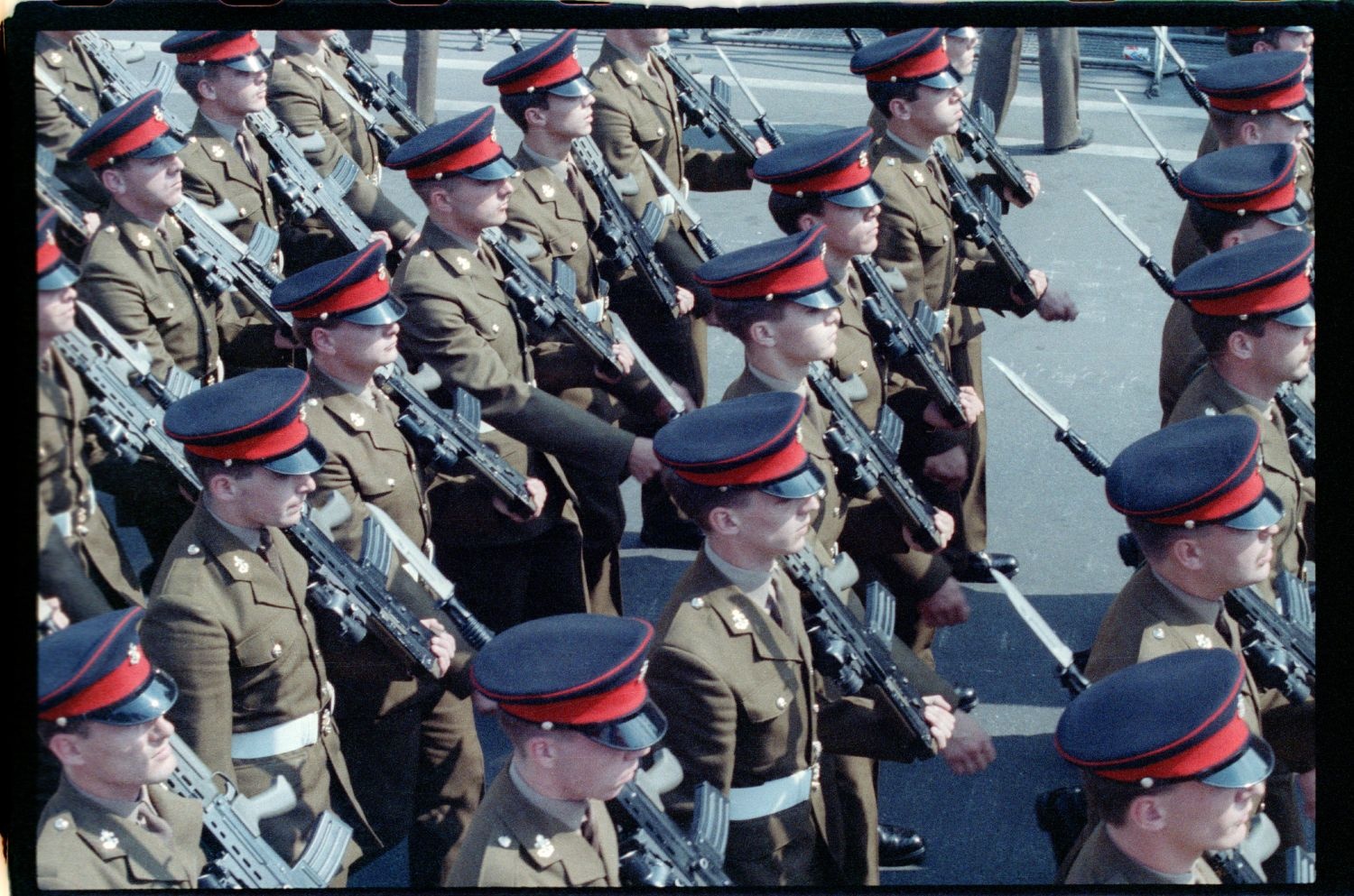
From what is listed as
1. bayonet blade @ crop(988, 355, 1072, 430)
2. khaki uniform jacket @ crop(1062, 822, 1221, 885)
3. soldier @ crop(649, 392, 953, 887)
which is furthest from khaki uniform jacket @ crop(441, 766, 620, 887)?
bayonet blade @ crop(988, 355, 1072, 430)

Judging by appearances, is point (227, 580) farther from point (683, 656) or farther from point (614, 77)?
point (614, 77)

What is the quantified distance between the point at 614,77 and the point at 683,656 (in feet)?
9.80

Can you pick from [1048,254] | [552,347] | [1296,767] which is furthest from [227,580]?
[1048,254]

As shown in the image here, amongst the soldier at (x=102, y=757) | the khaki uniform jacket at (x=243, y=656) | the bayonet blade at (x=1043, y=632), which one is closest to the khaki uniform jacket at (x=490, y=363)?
the khaki uniform jacket at (x=243, y=656)

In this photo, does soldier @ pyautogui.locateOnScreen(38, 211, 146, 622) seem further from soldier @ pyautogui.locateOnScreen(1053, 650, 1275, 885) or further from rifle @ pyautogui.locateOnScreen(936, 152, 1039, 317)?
rifle @ pyautogui.locateOnScreen(936, 152, 1039, 317)

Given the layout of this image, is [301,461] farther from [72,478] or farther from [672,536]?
[672,536]

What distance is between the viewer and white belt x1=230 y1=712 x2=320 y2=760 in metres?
5.28

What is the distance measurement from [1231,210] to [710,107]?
3.02 metres

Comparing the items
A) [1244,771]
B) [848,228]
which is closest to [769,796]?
[1244,771]

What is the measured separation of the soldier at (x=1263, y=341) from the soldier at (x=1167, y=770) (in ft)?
2.82

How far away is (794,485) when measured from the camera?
5.29 m

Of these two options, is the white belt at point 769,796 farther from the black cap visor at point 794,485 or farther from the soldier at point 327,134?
the soldier at point 327,134

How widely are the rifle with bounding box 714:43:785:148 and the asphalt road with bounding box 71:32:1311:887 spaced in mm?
54

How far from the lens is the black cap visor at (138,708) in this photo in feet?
15.2
